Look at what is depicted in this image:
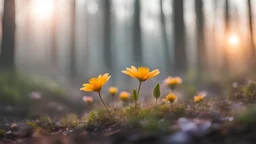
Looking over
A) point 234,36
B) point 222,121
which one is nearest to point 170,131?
point 222,121

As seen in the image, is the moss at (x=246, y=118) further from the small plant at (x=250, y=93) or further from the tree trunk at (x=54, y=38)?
the tree trunk at (x=54, y=38)

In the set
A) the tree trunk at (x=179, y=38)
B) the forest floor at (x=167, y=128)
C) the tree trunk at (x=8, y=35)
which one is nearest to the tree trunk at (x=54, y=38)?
the tree trunk at (x=179, y=38)

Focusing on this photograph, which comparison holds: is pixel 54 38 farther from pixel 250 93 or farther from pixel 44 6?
pixel 250 93

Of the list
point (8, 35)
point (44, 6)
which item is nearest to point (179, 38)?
point (8, 35)

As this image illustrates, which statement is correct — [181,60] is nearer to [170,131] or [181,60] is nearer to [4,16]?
[4,16]

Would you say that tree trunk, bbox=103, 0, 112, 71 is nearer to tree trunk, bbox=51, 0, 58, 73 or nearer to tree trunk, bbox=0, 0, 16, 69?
tree trunk, bbox=51, 0, 58, 73

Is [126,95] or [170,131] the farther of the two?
[126,95]
